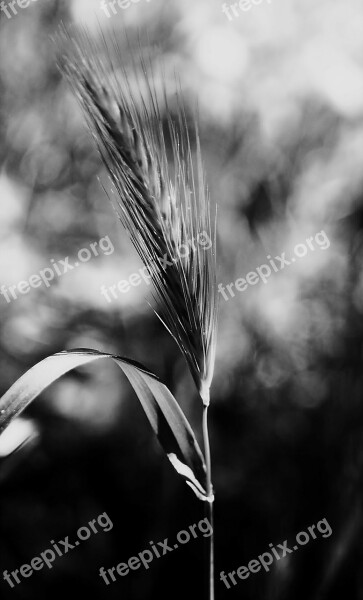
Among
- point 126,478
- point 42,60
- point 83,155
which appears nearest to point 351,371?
point 126,478

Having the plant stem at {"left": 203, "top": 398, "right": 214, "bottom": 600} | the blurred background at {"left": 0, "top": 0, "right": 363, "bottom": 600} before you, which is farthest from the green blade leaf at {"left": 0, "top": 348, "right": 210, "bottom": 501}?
the blurred background at {"left": 0, "top": 0, "right": 363, "bottom": 600}

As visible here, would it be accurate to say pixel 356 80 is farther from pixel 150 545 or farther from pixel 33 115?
pixel 150 545

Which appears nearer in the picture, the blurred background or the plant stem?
the plant stem

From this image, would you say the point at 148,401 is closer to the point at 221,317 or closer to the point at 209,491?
the point at 209,491

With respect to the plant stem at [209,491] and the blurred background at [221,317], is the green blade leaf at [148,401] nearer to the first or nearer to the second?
the plant stem at [209,491]

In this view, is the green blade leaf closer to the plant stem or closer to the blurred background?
the plant stem

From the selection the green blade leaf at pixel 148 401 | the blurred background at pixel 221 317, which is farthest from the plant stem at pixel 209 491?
the blurred background at pixel 221 317
